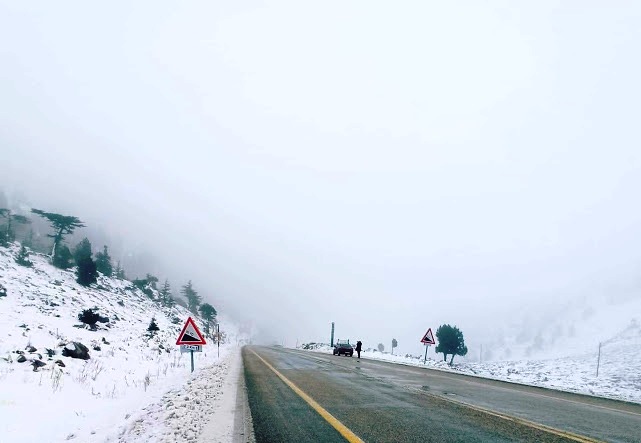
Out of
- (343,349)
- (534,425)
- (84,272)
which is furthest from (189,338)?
(84,272)

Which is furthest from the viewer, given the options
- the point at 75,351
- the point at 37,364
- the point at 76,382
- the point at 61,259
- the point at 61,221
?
the point at 61,221

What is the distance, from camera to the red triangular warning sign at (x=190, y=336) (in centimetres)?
1493

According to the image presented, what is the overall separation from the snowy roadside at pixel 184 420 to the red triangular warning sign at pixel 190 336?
4.57 meters

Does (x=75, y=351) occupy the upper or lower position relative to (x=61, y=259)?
lower

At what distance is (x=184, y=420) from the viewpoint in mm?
6809

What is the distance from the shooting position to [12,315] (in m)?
19.1

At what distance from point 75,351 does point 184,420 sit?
34.4 feet

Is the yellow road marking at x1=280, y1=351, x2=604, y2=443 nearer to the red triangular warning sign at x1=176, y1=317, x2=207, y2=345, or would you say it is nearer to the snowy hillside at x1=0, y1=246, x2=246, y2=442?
the snowy hillside at x1=0, y1=246, x2=246, y2=442

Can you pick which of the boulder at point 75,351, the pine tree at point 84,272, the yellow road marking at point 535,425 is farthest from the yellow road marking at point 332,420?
the pine tree at point 84,272

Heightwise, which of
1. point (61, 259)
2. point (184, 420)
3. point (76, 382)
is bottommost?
point (76, 382)

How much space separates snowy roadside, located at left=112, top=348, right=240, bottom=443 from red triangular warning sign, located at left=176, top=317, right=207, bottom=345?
4.57 m

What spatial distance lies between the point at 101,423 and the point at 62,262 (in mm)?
49230

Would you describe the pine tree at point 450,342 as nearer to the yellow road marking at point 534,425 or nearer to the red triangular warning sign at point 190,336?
the red triangular warning sign at point 190,336

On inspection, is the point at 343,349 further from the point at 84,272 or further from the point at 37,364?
the point at 37,364
